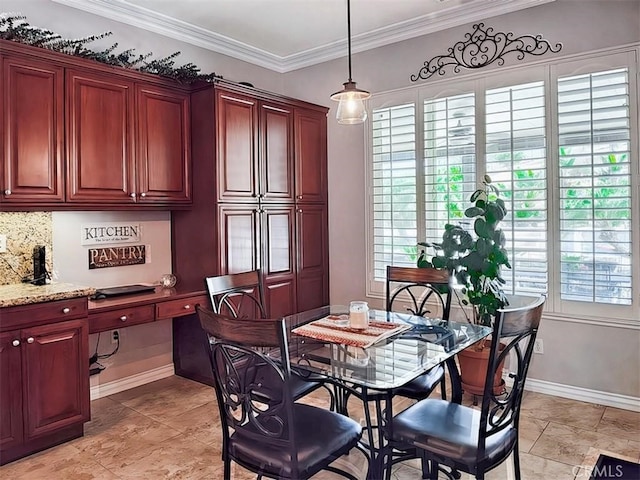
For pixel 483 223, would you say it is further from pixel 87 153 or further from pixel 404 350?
pixel 87 153

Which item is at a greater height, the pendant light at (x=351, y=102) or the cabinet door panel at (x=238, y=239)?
the pendant light at (x=351, y=102)

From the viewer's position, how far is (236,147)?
12.5 ft

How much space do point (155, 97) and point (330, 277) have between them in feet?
7.66

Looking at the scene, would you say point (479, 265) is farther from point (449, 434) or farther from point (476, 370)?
point (449, 434)

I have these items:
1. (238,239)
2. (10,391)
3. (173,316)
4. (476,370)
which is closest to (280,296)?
(238,239)

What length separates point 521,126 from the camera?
11.7 feet

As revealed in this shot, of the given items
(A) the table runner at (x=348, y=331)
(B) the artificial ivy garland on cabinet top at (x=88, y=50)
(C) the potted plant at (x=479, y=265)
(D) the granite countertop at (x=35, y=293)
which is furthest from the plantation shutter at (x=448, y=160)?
(D) the granite countertop at (x=35, y=293)

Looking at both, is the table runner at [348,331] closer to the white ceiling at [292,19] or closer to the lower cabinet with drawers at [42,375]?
the lower cabinet with drawers at [42,375]

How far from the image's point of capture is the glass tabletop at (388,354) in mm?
1853

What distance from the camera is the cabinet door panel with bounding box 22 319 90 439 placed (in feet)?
8.68

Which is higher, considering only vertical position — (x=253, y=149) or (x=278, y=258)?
(x=253, y=149)

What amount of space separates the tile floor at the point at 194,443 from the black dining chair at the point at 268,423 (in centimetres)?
72

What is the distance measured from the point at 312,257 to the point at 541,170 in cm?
215

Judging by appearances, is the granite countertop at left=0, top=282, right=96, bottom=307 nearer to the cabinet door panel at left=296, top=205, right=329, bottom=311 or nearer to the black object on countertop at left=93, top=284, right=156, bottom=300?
the black object on countertop at left=93, top=284, right=156, bottom=300
